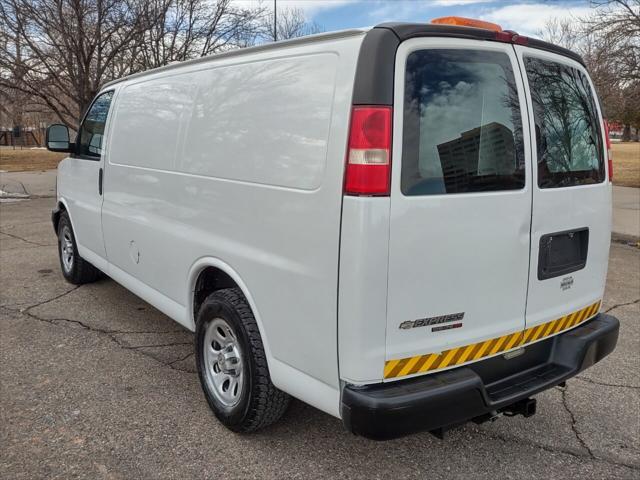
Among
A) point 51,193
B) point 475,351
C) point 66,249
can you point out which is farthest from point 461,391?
point 51,193

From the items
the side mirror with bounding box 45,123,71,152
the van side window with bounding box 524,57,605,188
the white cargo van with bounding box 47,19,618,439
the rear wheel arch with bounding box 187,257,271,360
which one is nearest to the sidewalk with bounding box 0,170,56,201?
the side mirror with bounding box 45,123,71,152

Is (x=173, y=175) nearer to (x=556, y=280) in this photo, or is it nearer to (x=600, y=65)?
(x=556, y=280)

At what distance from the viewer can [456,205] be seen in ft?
7.73

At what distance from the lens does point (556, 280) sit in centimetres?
281

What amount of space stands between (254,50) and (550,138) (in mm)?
1547

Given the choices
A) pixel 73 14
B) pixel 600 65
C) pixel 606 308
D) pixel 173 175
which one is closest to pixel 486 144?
pixel 173 175

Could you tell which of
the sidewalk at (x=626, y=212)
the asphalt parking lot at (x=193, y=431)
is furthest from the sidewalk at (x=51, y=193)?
the asphalt parking lot at (x=193, y=431)

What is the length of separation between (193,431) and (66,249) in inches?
141

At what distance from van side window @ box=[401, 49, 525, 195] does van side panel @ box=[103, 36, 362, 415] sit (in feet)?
0.92

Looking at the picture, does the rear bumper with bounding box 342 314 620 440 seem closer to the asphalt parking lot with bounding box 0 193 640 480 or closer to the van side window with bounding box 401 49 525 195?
the asphalt parking lot with bounding box 0 193 640 480

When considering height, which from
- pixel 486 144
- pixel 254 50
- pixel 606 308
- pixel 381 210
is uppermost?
pixel 254 50

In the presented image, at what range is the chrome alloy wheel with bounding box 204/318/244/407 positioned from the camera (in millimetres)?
3082

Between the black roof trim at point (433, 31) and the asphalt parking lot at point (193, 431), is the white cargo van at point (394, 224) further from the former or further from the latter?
the asphalt parking lot at point (193, 431)

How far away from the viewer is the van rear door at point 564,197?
8.79 feet
